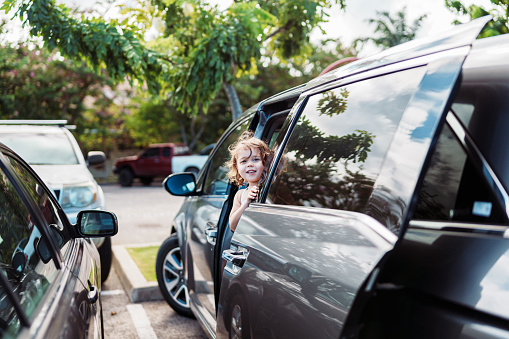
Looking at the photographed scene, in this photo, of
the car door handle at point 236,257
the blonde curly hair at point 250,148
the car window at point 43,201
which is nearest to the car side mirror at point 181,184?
the blonde curly hair at point 250,148

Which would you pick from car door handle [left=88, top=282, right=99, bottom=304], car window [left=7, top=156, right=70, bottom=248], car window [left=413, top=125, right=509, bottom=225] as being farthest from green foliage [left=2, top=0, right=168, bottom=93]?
car window [left=413, top=125, right=509, bottom=225]

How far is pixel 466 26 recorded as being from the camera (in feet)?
4.99

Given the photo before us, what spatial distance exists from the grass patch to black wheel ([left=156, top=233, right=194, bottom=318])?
104cm

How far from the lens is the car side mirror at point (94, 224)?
2764 millimetres

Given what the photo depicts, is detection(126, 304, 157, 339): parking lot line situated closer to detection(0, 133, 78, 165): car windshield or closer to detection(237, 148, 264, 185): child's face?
detection(237, 148, 264, 185): child's face

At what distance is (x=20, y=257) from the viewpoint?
1781mm

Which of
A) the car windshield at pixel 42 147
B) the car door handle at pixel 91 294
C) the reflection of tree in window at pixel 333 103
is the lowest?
the car windshield at pixel 42 147

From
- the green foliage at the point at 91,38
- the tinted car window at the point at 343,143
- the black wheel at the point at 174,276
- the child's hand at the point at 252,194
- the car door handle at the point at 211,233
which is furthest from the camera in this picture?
the green foliage at the point at 91,38

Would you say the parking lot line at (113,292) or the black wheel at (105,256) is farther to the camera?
the black wheel at (105,256)

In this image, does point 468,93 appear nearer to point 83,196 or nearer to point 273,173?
point 273,173

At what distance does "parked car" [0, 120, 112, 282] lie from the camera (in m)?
5.85

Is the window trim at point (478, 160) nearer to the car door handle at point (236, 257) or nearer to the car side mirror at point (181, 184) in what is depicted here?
the car door handle at point (236, 257)

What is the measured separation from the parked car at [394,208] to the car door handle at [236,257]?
16mm

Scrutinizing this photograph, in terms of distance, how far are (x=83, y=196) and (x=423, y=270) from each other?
5.03 metres
